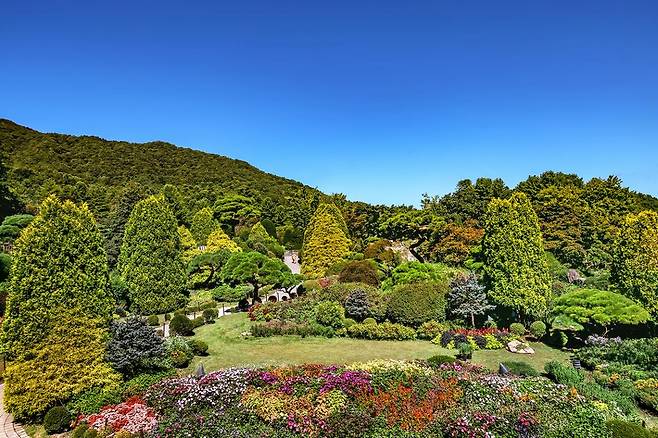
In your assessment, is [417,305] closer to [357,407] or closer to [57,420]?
[357,407]

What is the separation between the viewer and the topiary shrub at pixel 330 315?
69.5ft

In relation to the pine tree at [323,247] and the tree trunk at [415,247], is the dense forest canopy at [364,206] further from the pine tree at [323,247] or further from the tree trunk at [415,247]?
the pine tree at [323,247]

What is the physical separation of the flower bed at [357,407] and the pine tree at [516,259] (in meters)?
8.88

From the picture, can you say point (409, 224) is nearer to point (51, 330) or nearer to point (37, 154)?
point (51, 330)

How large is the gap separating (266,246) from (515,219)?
94.2 ft

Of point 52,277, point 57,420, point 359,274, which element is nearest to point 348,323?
point 359,274

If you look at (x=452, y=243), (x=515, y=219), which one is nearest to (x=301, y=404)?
(x=515, y=219)

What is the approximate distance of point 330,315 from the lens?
2152 centimetres

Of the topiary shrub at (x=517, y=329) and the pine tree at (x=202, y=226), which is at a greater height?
the pine tree at (x=202, y=226)

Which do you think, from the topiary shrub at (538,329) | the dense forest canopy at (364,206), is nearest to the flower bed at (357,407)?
the topiary shrub at (538,329)

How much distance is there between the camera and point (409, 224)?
4275 centimetres

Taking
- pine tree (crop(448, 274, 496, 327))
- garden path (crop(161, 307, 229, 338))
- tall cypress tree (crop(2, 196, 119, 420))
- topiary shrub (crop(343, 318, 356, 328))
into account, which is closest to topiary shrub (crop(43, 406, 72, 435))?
tall cypress tree (crop(2, 196, 119, 420))

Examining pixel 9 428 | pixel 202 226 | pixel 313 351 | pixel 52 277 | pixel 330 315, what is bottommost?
pixel 9 428

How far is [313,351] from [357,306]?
480cm
